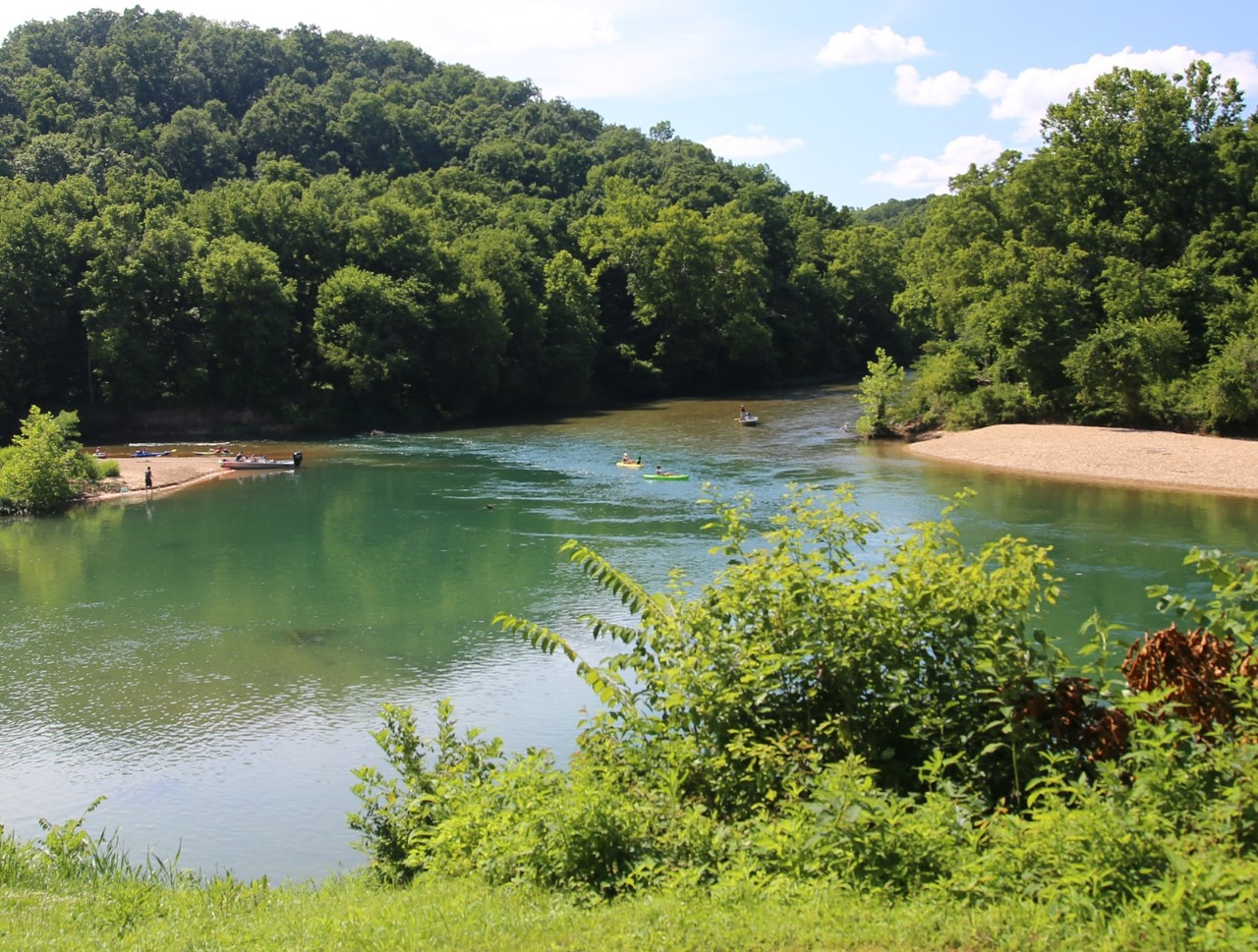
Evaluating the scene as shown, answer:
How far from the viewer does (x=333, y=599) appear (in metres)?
27.5

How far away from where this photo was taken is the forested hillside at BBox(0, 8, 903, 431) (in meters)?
64.6

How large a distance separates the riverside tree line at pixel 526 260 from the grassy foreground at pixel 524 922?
4508 cm

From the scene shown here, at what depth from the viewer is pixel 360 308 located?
67.8 metres

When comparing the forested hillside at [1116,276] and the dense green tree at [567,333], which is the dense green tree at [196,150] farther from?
the forested hillside at [1116,276]

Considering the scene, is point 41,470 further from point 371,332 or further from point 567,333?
point 567,333

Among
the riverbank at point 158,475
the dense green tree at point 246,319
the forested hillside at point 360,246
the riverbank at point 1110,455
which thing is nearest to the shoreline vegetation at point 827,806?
the riverbank at point 1110,455

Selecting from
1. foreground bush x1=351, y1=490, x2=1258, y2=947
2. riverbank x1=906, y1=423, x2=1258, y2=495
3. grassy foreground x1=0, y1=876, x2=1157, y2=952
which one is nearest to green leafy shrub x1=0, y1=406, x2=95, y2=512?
riverbank x1=906, y1=423, x2=1258, y2=495

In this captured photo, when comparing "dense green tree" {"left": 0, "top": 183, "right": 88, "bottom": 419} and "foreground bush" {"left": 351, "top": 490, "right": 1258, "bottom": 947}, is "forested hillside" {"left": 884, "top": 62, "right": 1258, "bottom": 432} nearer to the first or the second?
"foreground bush" {"left": 351, "top": 490, "right": 1258, "bottom": 947}

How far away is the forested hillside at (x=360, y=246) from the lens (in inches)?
2544

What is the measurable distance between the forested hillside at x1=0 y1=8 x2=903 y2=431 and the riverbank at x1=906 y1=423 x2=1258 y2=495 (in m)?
32.6

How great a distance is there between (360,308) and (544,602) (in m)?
45.7

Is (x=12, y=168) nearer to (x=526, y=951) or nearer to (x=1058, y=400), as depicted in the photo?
(x=1058, y=400)

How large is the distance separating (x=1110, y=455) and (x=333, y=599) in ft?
103

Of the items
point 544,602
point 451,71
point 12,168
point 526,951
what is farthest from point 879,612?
point 451,71
